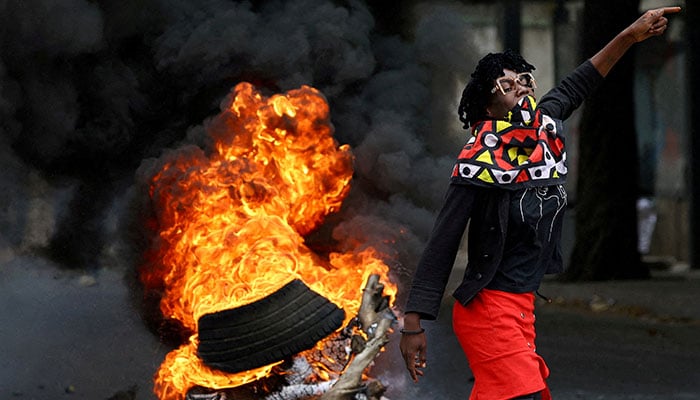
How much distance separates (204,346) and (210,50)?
5.77 feet

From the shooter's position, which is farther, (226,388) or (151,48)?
(151,48)

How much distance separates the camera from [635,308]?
36.4 feet

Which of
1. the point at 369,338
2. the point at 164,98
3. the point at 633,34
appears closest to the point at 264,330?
Result: the point at 369,338

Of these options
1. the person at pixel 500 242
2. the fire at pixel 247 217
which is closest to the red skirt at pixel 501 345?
the person at pixel 500 242

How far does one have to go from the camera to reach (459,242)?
11.1ft

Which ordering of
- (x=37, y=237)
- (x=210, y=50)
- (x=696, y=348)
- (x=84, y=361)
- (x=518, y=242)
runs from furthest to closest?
(x=696, y=348), (x=84, y=361), (x=37, y=237), (x=210, y=50), (x=518, y=242)

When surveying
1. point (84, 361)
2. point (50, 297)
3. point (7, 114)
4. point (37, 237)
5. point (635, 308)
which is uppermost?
point (7, 114)

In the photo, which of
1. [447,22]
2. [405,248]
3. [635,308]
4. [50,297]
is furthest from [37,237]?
[635,308]

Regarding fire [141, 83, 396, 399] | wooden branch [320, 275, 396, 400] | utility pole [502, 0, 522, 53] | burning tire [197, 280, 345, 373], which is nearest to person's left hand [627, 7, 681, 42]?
wooden branch [320, 275, 396, 400]

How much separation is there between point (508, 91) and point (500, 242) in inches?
21.1

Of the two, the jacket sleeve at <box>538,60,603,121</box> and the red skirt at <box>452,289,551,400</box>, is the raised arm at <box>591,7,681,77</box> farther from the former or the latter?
the red skirt at <box>452,289,551,400</box>

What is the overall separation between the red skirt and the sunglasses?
698mm

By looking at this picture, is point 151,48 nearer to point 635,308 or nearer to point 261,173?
point 261,173

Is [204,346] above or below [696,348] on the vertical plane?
above
